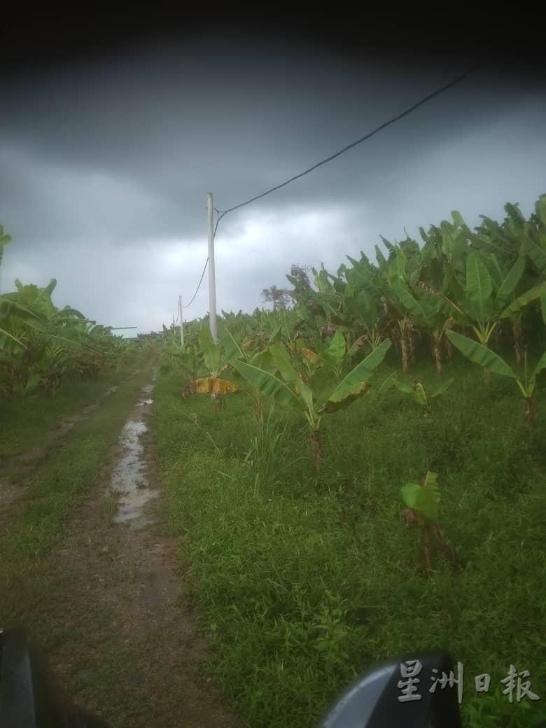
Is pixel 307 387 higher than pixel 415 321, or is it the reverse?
pixel 415 321

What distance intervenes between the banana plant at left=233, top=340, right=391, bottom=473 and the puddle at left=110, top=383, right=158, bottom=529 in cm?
168

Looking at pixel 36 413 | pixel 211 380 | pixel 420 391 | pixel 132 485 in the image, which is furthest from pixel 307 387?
pixel 36 413

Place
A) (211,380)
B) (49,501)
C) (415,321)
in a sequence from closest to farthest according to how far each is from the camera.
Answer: (49,501) → (211,380) → (415,321)

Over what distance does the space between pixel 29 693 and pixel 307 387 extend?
144 inches

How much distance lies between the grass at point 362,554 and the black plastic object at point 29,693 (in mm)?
1250

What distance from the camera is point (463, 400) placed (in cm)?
549

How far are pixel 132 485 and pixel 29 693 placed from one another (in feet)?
14.4

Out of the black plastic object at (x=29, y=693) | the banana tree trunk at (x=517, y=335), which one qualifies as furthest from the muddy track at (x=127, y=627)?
the banana tree trunk at (x=517, y=335)

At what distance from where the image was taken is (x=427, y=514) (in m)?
2.67

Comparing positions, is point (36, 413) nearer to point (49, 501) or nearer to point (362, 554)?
point (49, 501)

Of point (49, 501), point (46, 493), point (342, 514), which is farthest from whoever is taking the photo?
point (46, 493)

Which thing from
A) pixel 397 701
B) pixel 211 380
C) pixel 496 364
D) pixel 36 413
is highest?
pixel 36 413

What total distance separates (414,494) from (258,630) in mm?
1165

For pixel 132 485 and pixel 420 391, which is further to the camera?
pixel 420 391
